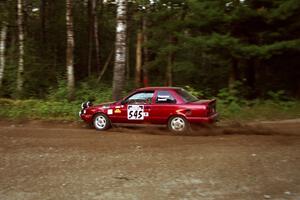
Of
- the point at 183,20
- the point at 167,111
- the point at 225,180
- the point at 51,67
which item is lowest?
the point at 225,180

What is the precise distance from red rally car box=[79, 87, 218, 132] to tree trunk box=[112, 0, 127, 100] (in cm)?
296

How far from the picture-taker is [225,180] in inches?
294

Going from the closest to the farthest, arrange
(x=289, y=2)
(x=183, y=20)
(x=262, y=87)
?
(x=289, y=2), (x=183, y=20), (x=262, y=87)

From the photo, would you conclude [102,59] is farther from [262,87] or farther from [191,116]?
[191,116]

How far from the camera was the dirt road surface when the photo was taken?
6.85 meters

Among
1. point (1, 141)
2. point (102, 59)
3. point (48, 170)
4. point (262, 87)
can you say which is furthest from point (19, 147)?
point (102, 59)

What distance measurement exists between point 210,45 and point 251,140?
8.55 m

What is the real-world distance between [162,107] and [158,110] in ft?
0.50

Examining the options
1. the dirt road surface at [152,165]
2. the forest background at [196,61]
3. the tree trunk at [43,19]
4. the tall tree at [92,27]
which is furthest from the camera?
the tree trunk at [43,19]

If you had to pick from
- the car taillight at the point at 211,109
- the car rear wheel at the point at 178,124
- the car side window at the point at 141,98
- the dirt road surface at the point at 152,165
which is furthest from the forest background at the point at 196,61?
the dirt road surface at the point at 152,165

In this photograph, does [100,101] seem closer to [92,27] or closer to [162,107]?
[162,107]

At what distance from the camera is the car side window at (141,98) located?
45.7ft

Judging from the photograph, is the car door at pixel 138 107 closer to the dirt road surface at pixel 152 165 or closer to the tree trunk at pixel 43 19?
the dirt road surface at pixel 152 165

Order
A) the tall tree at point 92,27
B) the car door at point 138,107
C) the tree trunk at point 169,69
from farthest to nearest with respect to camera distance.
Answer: the tall tree at point 92,27
the tree trunk at point 169,69
the car door at point 138,107
